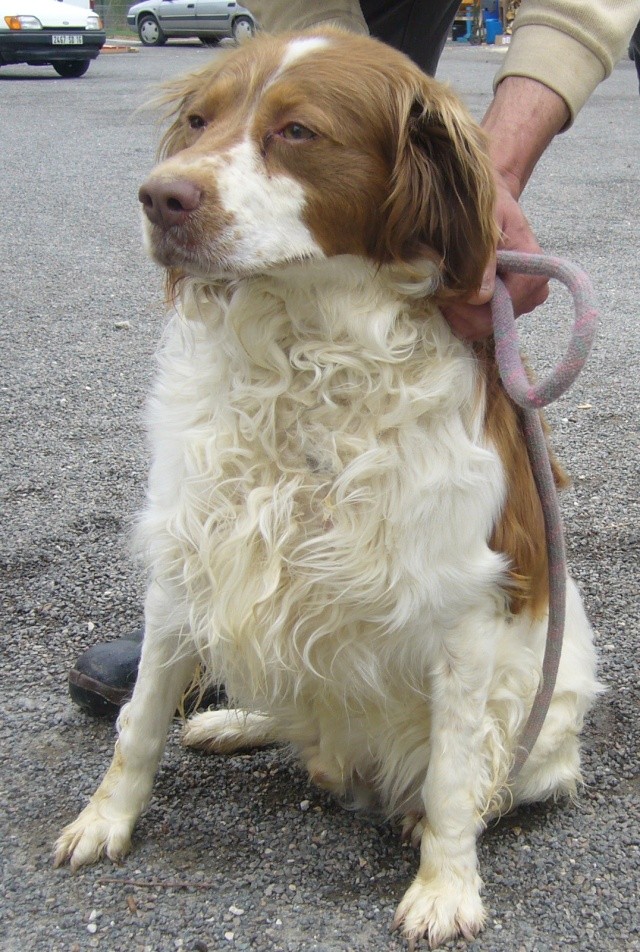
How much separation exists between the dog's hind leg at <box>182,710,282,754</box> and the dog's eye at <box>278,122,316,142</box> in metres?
1.30

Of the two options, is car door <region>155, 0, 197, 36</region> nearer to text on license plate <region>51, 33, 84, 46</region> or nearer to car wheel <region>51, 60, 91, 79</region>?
car wheel <region>51, 60, 91, 79</region>

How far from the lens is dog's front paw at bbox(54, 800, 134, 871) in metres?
2.04

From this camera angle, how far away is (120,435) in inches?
158

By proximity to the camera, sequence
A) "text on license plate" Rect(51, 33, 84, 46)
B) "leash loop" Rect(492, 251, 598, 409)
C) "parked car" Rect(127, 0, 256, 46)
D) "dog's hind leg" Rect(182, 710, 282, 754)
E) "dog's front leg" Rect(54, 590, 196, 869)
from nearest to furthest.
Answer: "leash loop" Rect(492, 251, 598, 409)
"dog's front leg" Rect(54, 590, 196, 869)
"dog's hind leg" Rect(182, 710, 282, 754)
"text on license plate" Rect(51, 33, 84, 46)
"parked car" Rect(127, 0, 256, 46)

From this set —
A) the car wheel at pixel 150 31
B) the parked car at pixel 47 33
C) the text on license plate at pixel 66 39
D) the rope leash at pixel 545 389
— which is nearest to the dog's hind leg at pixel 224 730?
the rope leash at pixel 545 389

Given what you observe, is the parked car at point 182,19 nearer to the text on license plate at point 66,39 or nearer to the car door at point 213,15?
the car door at point 213,15

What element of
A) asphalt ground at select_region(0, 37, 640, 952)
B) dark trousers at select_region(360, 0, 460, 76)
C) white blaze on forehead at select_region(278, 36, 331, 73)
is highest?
white blaze on forehead at select_region(278, 36, 331, 73)

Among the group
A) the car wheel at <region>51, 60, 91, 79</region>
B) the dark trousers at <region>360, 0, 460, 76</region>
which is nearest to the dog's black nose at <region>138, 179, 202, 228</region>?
the dark trousers at <region>360, 0, 460, 76</region>

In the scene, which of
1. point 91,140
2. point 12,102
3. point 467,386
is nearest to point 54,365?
point 467,386

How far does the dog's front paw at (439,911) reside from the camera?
192cm

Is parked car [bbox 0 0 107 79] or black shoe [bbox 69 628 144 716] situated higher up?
black shoe [bbox 69 628 144 716]

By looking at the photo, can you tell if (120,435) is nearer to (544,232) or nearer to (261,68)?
(261,68)

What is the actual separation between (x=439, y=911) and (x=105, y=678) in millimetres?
944

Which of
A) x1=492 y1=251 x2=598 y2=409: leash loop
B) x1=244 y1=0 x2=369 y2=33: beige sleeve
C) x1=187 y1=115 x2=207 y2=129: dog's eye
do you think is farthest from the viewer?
x1=244 y1=0 x2=369 y2=33: beige sleeve
